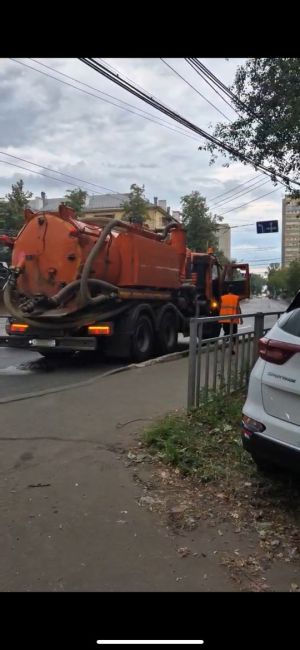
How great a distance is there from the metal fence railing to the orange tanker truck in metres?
1.99

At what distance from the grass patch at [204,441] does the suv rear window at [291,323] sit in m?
1.32

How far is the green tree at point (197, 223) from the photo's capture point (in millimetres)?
41812

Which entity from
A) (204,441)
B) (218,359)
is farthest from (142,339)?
(204,441)

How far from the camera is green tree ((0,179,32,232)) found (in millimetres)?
31297

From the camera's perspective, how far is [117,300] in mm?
9453

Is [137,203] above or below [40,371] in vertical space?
above

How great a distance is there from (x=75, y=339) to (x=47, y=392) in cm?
252

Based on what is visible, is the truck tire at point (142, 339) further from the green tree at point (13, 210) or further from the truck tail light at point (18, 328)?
the green tree at point (13, 210)

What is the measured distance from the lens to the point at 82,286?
28.5 ft

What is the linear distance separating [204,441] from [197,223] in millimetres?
38723

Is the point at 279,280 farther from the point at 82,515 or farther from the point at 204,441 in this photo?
the point at 82,515
